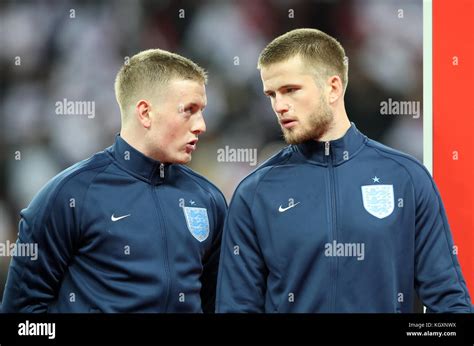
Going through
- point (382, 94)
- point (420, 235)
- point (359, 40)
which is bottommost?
point (420, 235)

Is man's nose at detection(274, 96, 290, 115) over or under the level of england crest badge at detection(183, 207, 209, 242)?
over

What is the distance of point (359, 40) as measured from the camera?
1.96 metres

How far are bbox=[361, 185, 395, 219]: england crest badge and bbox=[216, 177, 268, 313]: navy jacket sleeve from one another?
0.31 m

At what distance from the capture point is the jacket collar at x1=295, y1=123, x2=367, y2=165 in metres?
1.80

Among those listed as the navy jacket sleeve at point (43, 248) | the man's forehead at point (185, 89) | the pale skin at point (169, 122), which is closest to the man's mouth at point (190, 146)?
the pale skin at point (169, 122)

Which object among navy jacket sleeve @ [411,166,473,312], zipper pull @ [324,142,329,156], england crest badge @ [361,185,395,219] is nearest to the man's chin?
zipper pull @ [324,142,329,156]

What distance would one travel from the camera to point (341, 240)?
1766 millimetres

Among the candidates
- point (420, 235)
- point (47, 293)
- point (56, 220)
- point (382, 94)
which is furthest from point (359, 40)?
point (47, 293)

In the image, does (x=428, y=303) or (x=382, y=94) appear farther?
(x=382, y=94)

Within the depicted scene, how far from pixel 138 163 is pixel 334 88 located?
0.59 meters

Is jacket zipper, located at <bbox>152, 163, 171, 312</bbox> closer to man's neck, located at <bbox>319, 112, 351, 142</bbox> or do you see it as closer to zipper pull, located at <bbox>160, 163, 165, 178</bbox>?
zipper pull, located at <bbox>160, 163, 165, 178</bbox>

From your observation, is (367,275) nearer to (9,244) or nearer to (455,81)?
(455,81)

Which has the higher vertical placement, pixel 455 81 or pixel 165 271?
pixel 455 81

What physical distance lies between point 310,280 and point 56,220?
70cm
